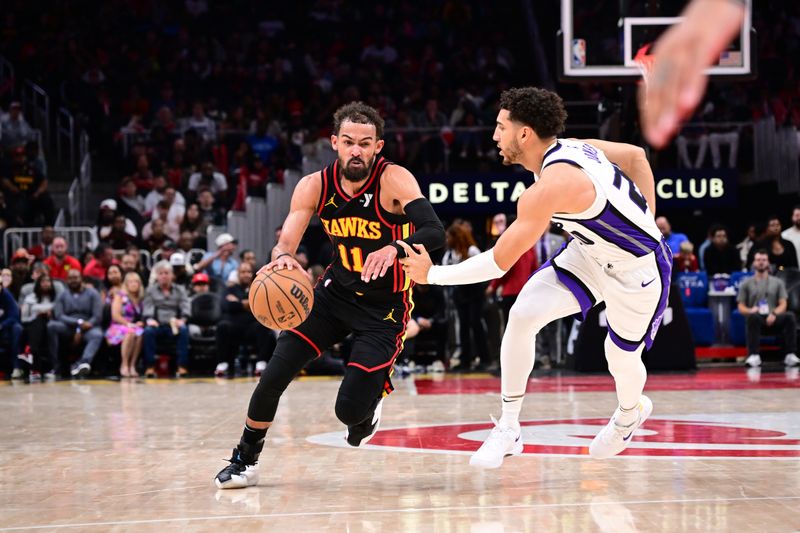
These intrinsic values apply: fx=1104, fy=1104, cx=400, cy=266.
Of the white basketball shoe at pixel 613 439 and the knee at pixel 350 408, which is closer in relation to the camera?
the knee at pixel 350 408

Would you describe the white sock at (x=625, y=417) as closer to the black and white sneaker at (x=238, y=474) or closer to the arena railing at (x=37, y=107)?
the black and white sneaker at (x=238, y=474)

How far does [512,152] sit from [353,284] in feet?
3.64

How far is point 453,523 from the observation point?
14.8 ft

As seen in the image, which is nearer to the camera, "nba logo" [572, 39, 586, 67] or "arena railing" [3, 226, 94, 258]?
"nba logo" [572, 39, 586, 67]

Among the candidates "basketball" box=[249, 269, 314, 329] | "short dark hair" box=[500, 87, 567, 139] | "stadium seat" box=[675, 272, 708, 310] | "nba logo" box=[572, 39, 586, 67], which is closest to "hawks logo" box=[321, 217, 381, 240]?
"basketball" box=[249, 269, 314, 329]

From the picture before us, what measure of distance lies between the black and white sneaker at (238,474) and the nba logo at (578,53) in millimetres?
8222

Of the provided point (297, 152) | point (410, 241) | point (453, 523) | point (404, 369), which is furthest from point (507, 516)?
point (297, 152)

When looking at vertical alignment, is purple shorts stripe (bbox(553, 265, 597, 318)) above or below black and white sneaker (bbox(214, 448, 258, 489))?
above

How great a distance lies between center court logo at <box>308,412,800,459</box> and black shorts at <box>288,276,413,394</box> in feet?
3.55

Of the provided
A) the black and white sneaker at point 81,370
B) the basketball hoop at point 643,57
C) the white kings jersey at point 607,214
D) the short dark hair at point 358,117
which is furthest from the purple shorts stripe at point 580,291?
the black and white sneaker at point 81,370

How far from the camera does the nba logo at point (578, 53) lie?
12.6m

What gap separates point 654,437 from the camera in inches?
278

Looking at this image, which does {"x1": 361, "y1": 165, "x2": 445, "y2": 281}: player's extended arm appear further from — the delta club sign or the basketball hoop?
the delta club sign

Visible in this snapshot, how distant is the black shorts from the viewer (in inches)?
225
